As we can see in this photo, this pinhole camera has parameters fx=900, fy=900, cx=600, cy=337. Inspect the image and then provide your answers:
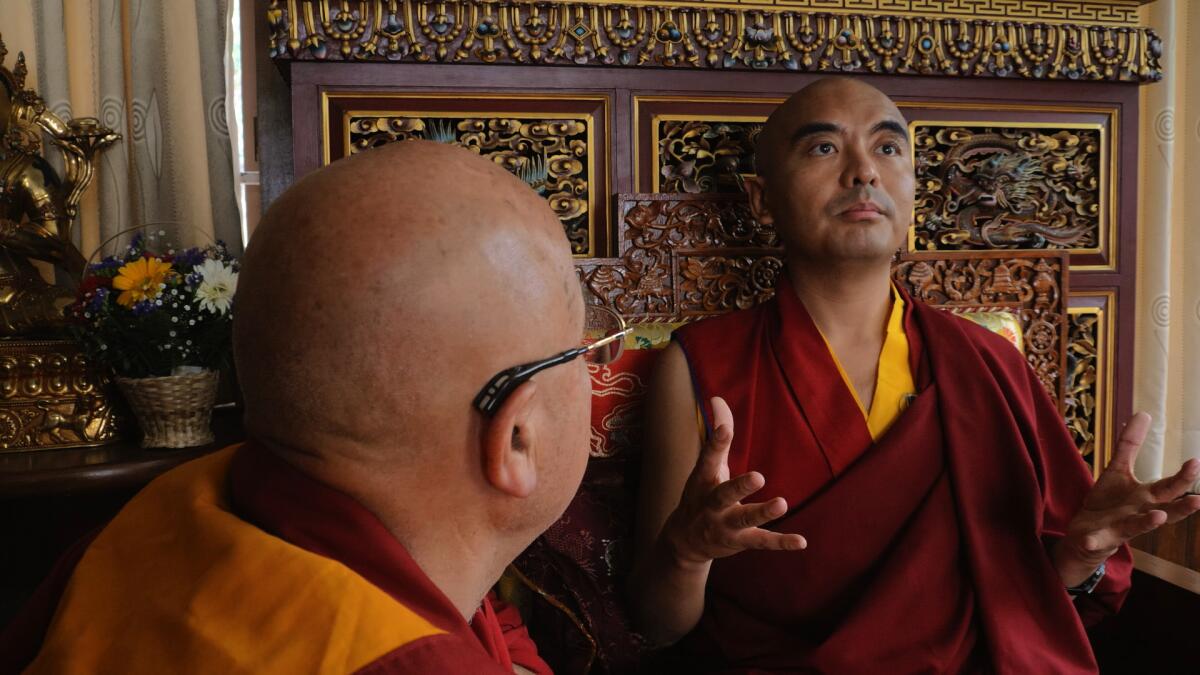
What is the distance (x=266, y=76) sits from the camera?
224 centimetres

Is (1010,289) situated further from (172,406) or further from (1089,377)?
(172,406)

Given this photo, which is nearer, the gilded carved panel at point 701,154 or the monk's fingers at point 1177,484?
the monk's fingers at point 1177,484

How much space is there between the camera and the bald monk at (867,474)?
141cm

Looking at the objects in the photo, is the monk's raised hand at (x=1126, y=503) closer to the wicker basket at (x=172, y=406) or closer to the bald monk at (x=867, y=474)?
the bald monk at (x=867, y=474)

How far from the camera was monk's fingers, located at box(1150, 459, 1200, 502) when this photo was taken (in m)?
1.22

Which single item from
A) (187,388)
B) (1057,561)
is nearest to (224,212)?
(187,388)

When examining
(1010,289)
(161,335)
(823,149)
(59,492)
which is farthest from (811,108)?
(59,492)

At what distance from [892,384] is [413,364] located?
1160 millimetres

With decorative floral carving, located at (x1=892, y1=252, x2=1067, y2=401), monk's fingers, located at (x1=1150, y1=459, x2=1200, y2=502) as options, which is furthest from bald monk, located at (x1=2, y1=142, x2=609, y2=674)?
decorative floral carving, located at (x1=892, y1=252, x2=1067, y2=401)

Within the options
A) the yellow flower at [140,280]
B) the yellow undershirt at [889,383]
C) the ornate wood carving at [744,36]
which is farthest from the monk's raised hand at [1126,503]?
the yellow flower at [140,280]

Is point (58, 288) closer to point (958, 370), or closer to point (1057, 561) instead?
point (958, 370)

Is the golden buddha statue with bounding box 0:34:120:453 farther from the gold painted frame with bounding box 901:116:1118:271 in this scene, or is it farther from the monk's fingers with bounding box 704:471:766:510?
the gold painted frame with bounding box 901:116:1118:271

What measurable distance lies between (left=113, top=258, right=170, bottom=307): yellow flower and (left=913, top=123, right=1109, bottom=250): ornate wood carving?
1.65 metres

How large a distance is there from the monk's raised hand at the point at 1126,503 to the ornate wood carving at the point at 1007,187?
34.8 inches
